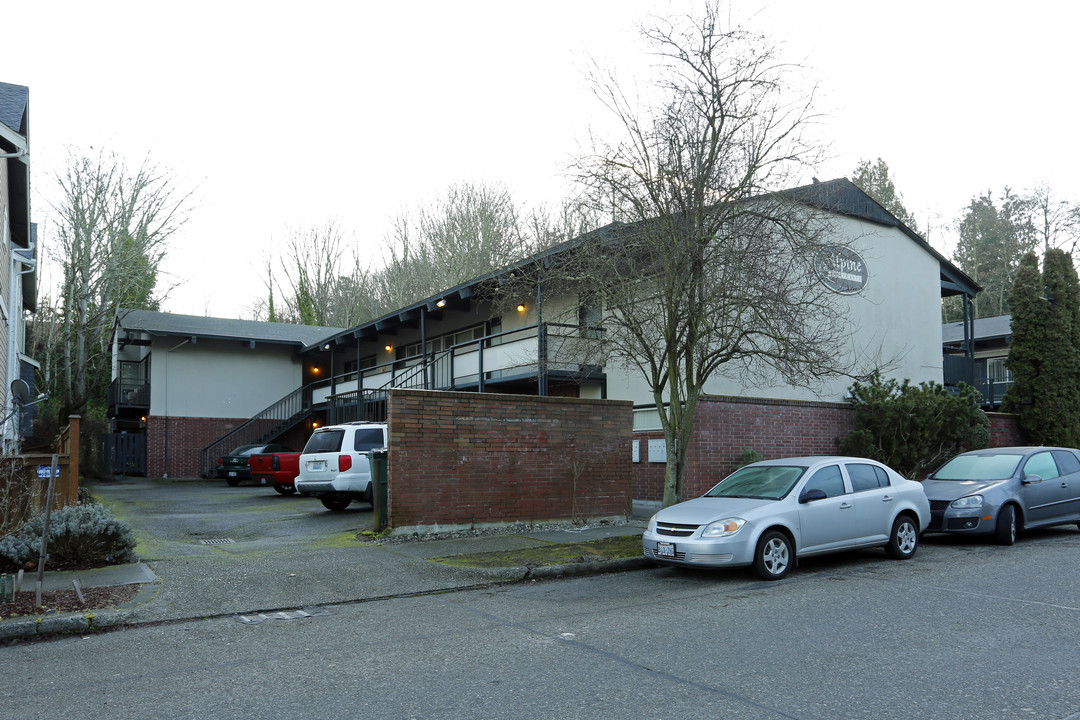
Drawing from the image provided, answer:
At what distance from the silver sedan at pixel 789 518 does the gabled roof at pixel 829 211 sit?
4.04m

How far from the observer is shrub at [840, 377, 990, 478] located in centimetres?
1772

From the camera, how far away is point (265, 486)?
2703cm

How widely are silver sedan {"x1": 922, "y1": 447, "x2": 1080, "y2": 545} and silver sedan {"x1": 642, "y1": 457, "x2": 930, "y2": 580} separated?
138cm

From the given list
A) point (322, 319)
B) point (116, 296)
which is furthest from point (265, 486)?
point (322, 319)

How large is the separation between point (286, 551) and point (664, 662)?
713 cm

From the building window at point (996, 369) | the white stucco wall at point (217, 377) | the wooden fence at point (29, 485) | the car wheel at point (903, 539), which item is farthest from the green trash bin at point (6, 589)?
the building window at point (996, 369)

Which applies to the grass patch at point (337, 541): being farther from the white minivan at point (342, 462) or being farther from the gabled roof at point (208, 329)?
the gabled roof at point (208, 329)

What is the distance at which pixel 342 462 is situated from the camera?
1622 cm

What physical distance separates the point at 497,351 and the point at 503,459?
7.50m

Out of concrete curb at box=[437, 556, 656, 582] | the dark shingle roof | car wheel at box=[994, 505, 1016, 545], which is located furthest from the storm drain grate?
the dark shingle roof

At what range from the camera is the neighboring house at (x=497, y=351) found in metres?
18.4

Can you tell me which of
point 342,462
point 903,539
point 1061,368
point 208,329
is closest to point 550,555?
point 903,539

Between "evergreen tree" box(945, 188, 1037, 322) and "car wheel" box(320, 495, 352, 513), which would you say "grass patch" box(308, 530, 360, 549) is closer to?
"car wheel" box(320, 495, 352, 513)

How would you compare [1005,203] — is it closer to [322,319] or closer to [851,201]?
[851,201]
